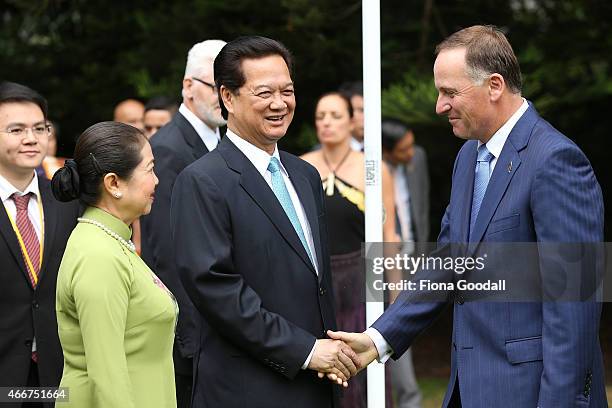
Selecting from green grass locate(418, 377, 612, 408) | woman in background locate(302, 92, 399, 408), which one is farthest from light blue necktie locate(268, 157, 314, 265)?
green grass locate(418, 377, 612, 408)

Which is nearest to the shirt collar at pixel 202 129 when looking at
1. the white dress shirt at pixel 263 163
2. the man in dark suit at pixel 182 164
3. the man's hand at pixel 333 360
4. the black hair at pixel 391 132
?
the man in dark suit at pixel 182 164

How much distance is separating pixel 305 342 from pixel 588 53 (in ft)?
22.9

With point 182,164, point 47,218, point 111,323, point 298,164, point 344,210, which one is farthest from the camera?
point 344,210

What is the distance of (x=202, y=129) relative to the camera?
5.47 meters

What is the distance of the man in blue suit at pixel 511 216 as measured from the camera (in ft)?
11.6

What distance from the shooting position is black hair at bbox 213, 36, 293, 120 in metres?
4.07

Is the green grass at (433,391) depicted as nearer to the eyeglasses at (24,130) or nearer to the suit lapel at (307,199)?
the eyeglasses at (24,130)

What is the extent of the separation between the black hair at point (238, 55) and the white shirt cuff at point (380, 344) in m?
1.13

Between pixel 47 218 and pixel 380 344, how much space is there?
161 cm

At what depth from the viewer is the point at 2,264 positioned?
4.65m

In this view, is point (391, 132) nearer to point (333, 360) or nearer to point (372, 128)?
point (372, 128)

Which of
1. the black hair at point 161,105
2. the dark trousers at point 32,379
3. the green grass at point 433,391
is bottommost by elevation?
the green grass at point 433,391

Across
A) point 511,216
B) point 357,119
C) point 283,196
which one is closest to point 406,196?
point 357,119

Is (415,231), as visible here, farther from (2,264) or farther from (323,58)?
(2,264)
